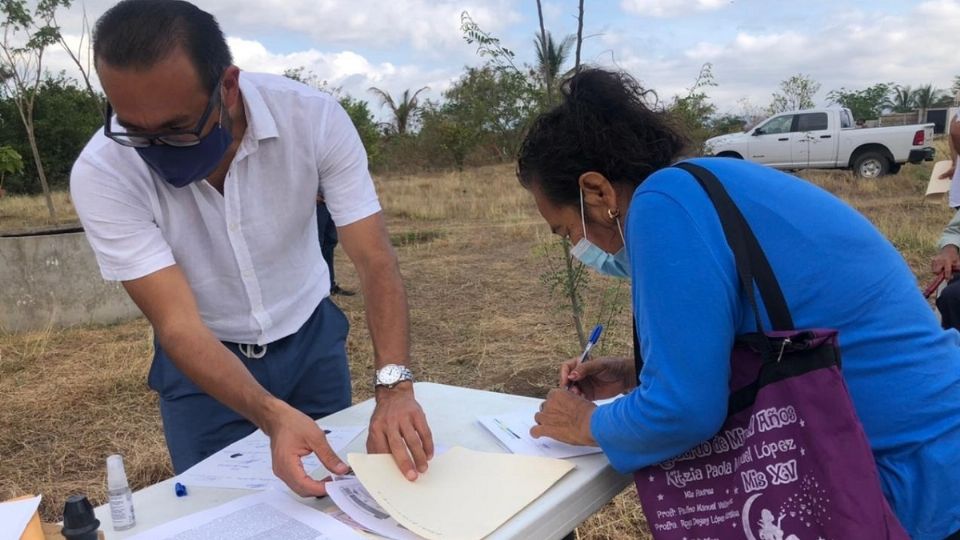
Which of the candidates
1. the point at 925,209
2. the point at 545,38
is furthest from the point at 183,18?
the point at 925,209

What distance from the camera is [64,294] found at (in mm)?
6129

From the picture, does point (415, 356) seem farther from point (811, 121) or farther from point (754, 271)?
point (811, 121)

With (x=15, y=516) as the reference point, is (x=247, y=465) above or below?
below

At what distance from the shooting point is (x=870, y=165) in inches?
567

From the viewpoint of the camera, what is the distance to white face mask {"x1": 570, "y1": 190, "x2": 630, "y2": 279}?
1594 mm

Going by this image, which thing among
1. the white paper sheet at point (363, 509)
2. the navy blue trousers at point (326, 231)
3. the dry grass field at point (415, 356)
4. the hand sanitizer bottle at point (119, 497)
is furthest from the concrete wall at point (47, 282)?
the white paper sheet at point (363, 509)

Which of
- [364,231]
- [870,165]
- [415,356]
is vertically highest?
[364,231]

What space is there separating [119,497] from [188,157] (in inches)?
27.3

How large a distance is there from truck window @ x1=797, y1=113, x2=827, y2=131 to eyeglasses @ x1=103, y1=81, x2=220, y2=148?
14.7 m

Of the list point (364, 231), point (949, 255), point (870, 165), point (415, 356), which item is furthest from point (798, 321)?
point (870, 165)

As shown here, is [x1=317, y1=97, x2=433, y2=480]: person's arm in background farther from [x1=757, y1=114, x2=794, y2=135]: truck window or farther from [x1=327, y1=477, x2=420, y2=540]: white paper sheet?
[x1=757, y1=114, x2=794, y2=135]: truck window

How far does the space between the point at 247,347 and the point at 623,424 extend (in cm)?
100

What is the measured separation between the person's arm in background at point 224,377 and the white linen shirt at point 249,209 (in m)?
0.06

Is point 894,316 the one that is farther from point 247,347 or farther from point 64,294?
point 64,294
